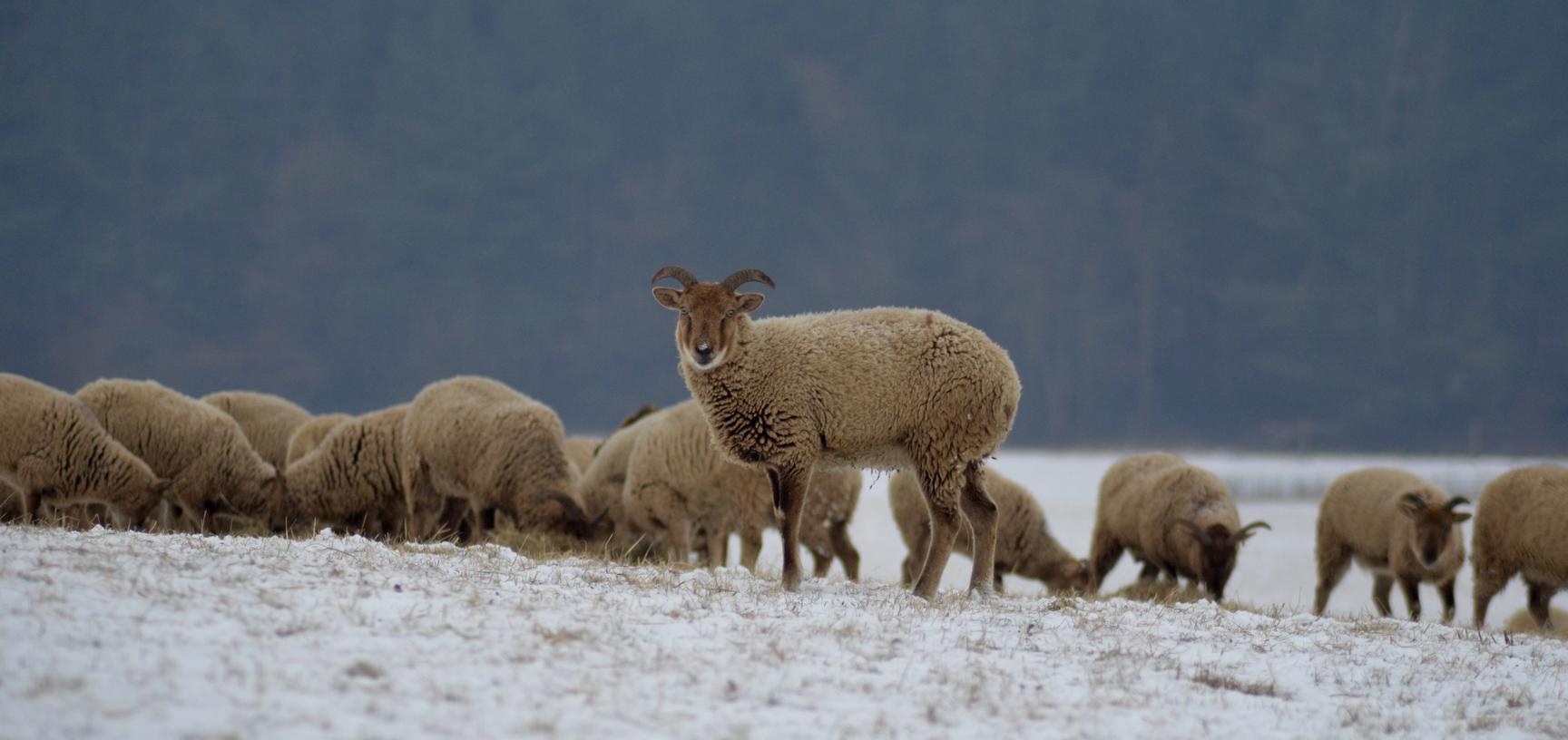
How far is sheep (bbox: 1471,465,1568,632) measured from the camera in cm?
1339

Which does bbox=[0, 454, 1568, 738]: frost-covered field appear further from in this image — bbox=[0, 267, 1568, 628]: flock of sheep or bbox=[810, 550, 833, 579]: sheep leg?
bbox=[810, 550, 833, 579]: sheep leg

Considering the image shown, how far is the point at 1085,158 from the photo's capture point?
132 m

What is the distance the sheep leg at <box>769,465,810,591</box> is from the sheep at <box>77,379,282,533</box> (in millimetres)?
6970

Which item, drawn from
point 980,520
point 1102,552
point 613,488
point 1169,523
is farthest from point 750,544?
point 1102,552

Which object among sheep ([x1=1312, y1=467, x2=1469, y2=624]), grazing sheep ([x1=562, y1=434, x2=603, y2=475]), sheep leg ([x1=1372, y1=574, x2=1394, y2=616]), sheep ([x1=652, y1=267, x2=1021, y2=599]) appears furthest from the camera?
grazing sheep ([x1=562, y1=434, x2=603, y2=475])

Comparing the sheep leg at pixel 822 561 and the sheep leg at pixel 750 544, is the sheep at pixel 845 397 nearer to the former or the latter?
the sheep leg at pixel 750 544

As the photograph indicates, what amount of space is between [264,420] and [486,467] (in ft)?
15.6

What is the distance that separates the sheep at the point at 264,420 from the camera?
55.8 ft

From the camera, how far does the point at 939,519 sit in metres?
9.19

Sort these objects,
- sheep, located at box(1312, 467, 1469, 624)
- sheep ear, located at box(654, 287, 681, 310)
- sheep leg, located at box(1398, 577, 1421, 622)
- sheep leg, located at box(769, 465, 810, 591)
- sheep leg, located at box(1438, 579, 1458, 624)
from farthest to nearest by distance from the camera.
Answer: sheep leg, located at box(1438, 579, 1458, 624) → sheep leg, located at box(1398, 577, 1421, 622) → sheep, located at box(1312, 467, 1469, 624) → sheep ear, located at box(654, 287, 681, 310) → sheep leg, located at box(769, 465, 810, 591)

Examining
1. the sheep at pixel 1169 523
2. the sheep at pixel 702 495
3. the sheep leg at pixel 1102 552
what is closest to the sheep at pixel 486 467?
the sheep at pixel 702 495

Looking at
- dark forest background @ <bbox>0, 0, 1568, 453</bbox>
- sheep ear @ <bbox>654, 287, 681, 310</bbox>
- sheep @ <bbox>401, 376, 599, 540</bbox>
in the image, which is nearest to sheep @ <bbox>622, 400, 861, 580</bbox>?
sheep @ <bbox>401, 376, 599, 540</bbox>

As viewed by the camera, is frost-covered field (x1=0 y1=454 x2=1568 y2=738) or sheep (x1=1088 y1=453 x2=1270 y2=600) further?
sheep (x1=1088 y1=453 x2=1270 y2=600)

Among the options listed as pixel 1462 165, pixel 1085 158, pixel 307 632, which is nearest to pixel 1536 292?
pixel 1462 165
